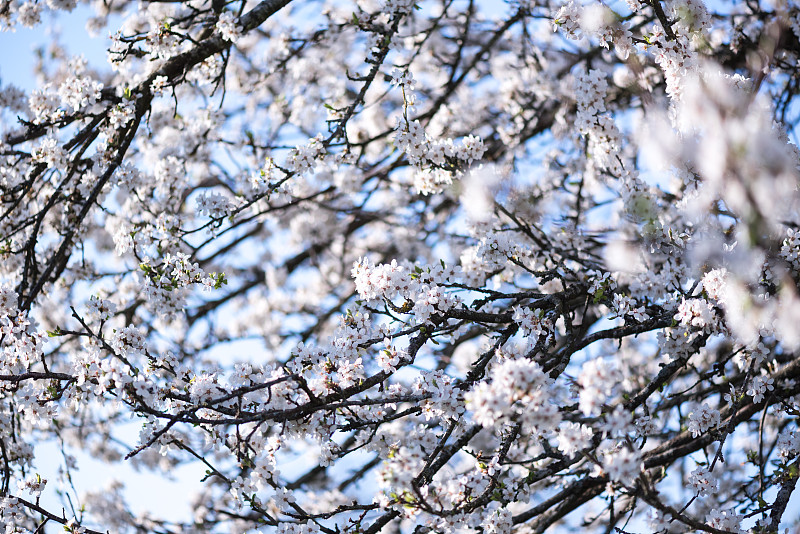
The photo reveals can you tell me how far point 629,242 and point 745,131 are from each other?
2.08 meters

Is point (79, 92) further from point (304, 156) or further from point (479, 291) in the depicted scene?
point (479, 291)

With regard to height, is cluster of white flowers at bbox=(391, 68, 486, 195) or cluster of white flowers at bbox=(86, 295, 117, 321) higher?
cluster of white flowers at bbox=(391, 68, 486, 195)

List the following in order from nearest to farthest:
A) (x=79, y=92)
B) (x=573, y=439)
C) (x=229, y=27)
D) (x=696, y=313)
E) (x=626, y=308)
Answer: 1. (x=573, y=439)
2. (x=696, y=313)
3. (x=626, y=308)
4. (x=229, y=27)
5. (x=79, y=92)

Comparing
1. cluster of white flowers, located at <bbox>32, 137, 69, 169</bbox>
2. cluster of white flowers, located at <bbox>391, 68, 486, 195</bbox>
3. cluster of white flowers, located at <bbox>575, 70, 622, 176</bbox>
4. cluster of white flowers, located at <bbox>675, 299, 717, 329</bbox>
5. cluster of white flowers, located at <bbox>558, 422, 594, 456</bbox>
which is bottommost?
cluster of white flowers, located at <bbox>558, 422, 594, 456</bbox>

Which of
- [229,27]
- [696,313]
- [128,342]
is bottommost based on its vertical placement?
[696,313]

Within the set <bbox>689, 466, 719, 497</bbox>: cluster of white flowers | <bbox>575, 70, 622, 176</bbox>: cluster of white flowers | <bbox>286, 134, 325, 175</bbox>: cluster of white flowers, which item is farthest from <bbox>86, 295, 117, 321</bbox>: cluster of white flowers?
<bbox>689, 466, 719, 497</bbox>: cluster of white flowers

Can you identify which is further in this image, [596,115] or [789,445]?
[596,115]

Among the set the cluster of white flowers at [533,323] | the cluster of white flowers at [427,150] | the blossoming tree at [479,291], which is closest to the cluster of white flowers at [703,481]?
the blossoming tree at [479,291]

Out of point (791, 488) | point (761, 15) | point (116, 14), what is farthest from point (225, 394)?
point (116, 14)

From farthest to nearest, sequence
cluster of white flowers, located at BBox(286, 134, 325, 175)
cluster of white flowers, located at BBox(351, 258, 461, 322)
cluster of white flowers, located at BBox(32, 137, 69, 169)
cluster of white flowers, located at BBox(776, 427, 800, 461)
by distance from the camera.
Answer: cluster of white flowers, located at BBox(32, 137, 69, 169) < cluster of white flowers, located at BBox(286, 134, 325, 175) < cluster of white flowers, located at BBox(776, 427, 800, 461) < cluster of white flowers, located at BBox(351, 258, 461, 322)

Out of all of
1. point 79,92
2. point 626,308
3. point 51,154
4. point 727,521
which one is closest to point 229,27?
point 79,92

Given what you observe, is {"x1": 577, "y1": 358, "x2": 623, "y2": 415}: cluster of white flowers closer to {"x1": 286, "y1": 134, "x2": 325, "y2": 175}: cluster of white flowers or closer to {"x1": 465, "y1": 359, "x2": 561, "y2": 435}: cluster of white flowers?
{"x1": 465, "y1": 359, "x2": 561, "y2": 435}: cluster of white flowers

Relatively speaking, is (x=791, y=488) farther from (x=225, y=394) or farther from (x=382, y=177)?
(x=382, y=177)

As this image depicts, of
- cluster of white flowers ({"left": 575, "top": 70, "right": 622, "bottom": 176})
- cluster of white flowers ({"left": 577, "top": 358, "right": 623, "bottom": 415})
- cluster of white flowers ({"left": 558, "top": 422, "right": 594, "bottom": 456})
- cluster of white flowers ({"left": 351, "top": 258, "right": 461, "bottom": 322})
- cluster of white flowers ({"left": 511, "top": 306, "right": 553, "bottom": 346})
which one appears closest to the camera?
cluster of white flowers ({"left": 577, "top": 358, "right": 623, "bottom": 415})
